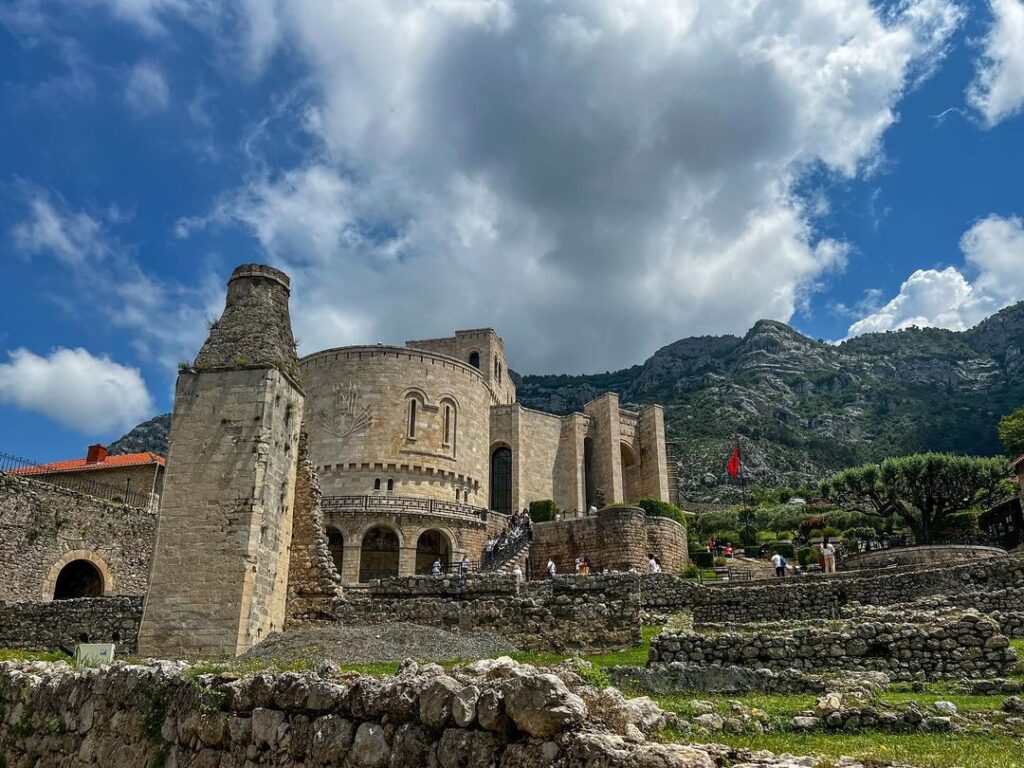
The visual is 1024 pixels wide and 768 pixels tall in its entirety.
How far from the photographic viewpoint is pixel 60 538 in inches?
1013

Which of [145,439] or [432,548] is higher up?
[145,439]

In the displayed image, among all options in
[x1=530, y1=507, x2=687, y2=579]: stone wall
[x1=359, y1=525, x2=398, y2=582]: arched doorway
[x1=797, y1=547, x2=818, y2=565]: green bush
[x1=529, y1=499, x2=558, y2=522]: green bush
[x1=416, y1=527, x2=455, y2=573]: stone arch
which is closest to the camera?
[x1=530, y1=507, x2=687, y2=579]: stone wall

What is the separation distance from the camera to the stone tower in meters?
14.9

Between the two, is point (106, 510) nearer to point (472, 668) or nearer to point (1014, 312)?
point (472, 668)

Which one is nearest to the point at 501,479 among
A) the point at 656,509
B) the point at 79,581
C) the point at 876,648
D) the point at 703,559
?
the point at 656,509

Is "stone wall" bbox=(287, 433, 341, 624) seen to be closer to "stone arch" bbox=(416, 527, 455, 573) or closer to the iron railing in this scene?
the iron railing

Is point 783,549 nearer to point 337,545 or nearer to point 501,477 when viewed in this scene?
point 501,477

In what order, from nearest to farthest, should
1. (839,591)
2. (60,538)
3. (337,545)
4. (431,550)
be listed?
(839,591), (60,538), (337,545), (431,550)

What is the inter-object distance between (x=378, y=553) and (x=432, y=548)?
2.98 m

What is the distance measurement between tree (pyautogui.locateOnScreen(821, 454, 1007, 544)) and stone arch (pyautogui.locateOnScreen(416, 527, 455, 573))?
23.9 metres

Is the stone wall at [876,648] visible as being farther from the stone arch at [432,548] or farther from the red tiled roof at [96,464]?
the red tiled roof at [96,464]

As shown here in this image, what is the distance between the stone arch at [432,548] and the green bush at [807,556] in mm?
17649

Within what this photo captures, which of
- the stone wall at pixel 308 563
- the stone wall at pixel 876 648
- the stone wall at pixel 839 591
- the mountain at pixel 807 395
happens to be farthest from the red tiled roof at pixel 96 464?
the mountain at pixel 807 395

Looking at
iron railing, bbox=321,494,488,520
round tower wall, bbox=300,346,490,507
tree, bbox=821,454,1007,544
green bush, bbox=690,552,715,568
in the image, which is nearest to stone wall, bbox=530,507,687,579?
green bush, bbox=690,552,715,568
